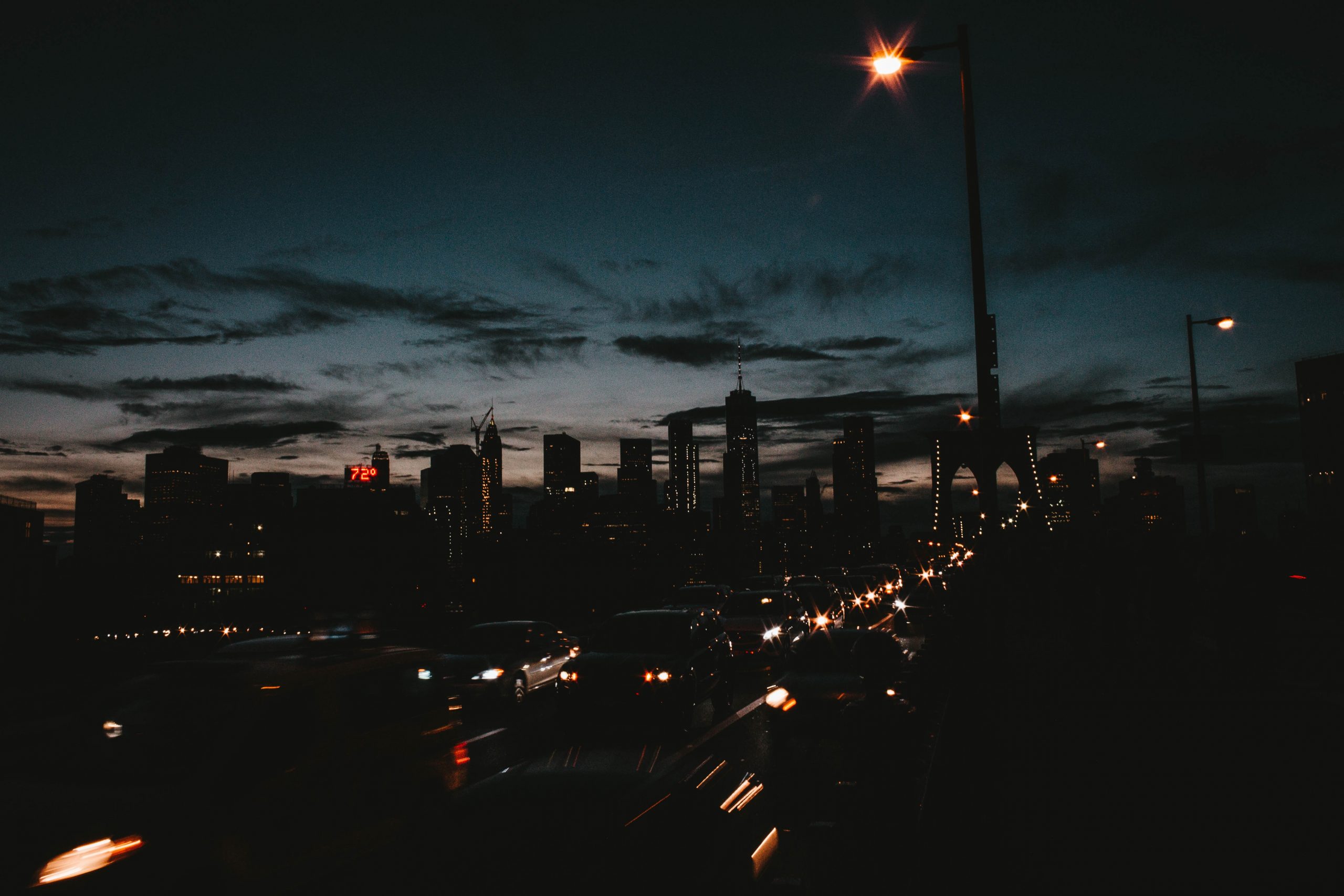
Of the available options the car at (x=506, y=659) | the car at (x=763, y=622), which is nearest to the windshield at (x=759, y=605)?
the car at (x=763, y=622)

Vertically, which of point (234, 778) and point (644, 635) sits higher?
point (234, 778)

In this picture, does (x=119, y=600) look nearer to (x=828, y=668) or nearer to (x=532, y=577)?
(x=532, y=577)

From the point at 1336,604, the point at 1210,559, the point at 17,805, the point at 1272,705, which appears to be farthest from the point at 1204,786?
the point at 1336,604

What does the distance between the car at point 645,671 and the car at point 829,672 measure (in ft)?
4.38

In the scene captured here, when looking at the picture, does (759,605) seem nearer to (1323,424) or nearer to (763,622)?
(763,622)

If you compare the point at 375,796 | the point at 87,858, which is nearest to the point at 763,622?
the point at 375,796

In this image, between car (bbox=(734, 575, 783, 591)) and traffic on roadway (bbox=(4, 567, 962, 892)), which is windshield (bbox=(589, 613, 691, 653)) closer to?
traffic on roadway (bbox=(4, 567, 962, 892))

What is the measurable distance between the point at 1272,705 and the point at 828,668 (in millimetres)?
6241

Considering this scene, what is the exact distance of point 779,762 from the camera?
10.2 metres

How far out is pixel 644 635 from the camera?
507 inches

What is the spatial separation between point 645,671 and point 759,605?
30.6 feet

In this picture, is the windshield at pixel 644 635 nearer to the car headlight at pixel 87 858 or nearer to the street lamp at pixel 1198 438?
the car headlight at pixel 87 858

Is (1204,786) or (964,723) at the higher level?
(964,723)

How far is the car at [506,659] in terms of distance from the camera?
14.2 metres
